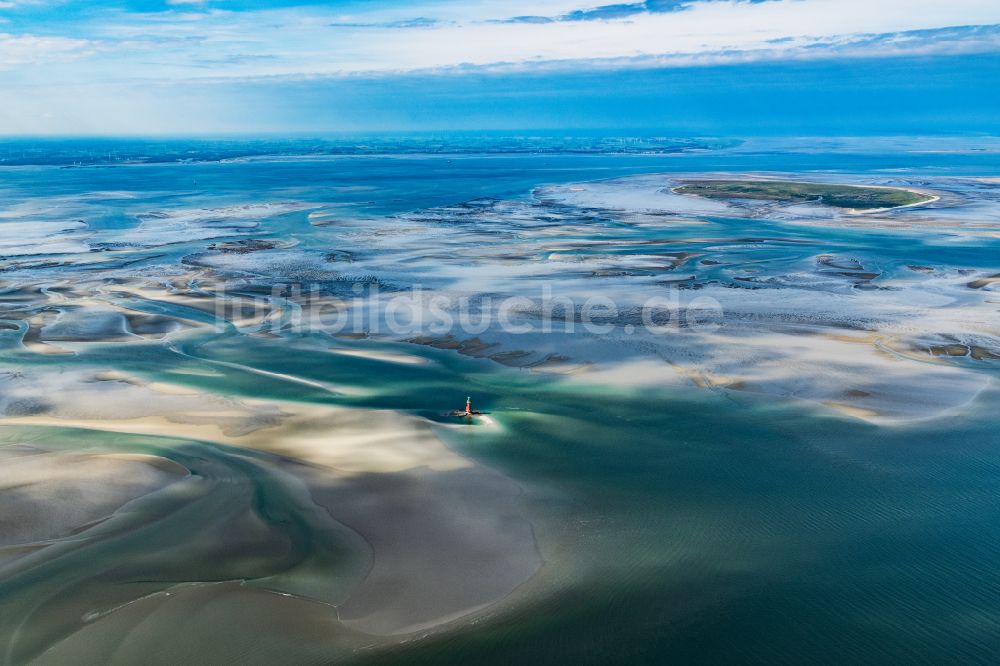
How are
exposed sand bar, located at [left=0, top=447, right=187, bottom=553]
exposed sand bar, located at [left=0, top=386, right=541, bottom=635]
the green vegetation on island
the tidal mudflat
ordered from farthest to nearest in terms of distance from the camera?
the green vegetation on island < exposed sand bar, located at [left=0, top=447, right=187, bottom=553] < exposed sand bar, located at [left=0, top=386, right=541, bottom=635] < the tidal mudflat

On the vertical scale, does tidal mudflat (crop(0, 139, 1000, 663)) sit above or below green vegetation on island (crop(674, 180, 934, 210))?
below

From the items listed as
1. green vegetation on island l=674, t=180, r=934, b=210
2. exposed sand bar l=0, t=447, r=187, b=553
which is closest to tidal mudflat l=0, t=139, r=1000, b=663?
exposed sand bar l=0, t=447, r=187, b=553

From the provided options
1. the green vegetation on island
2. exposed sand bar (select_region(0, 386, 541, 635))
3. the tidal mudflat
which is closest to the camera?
the tidal mudflat

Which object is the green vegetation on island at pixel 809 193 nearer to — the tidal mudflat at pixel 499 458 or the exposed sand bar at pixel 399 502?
the tidal mudflat at pixel 499 458

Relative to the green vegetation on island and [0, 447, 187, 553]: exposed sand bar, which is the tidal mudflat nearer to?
[0, 447, 187, 553]: exposed sand bar

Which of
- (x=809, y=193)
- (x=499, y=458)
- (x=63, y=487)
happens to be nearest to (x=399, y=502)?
(x=499, y=458)

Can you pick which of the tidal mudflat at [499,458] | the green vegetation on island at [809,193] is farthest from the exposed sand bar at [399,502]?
the green vegetation on island at [809,193]

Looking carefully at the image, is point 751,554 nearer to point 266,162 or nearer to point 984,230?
point 984,230

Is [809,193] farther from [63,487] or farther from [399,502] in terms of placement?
[63,487]
